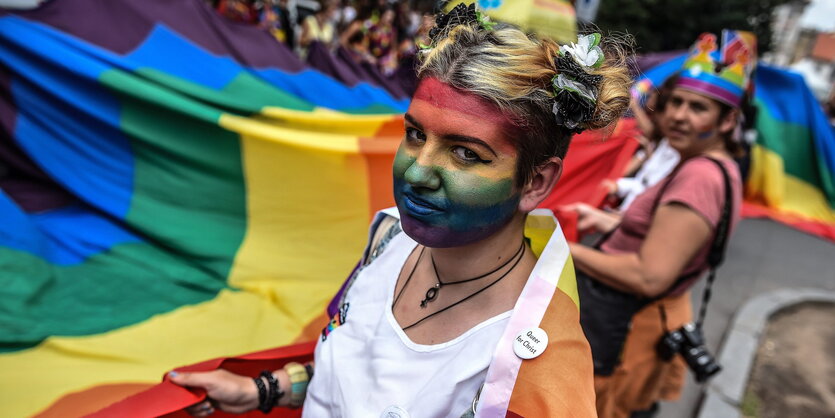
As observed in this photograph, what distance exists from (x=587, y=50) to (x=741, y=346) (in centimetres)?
380

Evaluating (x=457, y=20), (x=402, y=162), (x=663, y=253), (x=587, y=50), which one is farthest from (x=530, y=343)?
(x=663, y=253)

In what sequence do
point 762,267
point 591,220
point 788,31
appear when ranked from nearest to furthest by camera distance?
point 591,220, point 762,267, point 788,31

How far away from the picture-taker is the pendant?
4.10 feet

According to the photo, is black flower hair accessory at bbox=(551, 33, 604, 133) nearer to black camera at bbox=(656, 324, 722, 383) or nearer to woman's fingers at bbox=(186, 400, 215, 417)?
woman's fingers at bbox=(186, 400, 215, 417)

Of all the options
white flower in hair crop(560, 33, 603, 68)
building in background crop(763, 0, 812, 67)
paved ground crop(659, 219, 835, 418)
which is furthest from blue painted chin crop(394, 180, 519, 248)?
building in background crop(763, 0, 812, 67)

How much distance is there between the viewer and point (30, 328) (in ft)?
6.73

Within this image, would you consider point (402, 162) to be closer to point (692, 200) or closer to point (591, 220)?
point (692, 200)

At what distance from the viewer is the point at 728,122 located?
85.5 inches

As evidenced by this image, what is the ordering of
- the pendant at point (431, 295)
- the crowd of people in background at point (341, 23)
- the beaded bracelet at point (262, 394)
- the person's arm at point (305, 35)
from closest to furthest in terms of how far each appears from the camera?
the pendant at point (431, 295) → the beaded bracelet at point (262, 394) → the crowd of people in background at point (341, 23) → the person's arm at point (305, 35)

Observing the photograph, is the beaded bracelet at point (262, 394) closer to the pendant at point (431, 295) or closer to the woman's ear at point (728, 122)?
the pendant at point (431, 295)

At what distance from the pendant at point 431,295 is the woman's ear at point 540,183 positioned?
0.91 feet

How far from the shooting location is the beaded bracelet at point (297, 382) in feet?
4.83

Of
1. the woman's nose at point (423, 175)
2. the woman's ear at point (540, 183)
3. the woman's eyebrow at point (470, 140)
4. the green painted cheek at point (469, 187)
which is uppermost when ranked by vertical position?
the woman's eyebrow at point (470, 140)

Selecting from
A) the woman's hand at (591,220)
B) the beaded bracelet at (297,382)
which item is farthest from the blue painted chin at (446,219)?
the woman's hand at (591,220)
